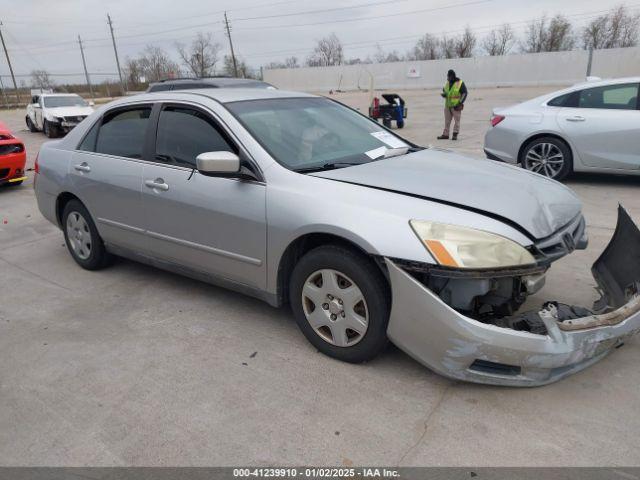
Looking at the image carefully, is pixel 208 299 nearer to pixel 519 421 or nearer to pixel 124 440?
pixel 124 440

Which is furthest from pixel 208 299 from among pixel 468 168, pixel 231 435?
pixel 468 168

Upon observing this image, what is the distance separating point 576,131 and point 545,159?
0.55 m

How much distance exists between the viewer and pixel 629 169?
6812 mm

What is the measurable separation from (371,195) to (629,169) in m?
5.49

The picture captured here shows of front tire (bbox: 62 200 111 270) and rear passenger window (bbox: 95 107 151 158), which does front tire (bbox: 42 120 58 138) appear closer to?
front tire (bbox: 62 200 111 270)

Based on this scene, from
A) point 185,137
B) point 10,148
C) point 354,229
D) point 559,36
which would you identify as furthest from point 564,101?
point 559,36

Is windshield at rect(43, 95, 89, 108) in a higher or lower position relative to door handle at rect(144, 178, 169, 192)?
lower

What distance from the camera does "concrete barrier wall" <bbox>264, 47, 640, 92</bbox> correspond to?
4078 centimetres

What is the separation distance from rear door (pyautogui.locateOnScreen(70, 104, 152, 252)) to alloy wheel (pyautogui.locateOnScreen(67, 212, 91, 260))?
0.28m

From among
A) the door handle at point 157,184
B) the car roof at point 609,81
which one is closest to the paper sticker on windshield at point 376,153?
the door handle at point 157,184

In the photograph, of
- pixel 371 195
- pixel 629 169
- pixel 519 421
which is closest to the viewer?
pixel 519 421

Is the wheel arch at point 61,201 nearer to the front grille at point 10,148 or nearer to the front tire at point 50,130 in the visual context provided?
the front grille at point 10,148

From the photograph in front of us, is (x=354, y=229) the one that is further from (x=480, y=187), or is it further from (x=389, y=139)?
(x=389, y=139)

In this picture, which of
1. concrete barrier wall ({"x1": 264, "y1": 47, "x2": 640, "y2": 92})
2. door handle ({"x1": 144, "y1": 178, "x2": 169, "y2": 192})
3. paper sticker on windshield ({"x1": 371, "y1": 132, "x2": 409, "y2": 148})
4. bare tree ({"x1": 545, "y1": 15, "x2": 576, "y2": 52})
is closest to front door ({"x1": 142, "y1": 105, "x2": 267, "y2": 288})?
door handle ({"x1": 144, "y1": 178, "x2": 169, "y2": 192})
